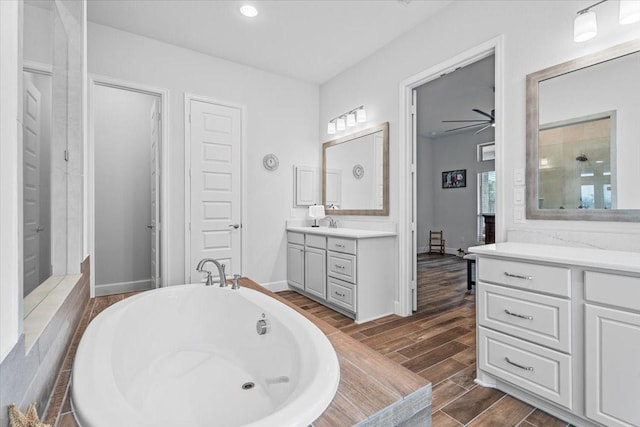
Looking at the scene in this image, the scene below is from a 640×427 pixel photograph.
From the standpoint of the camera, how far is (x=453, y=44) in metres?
2.64

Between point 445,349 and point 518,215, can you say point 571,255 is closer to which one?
point 518,215

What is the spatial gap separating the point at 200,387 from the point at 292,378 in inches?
30.0

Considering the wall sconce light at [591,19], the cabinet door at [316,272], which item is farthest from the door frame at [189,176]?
the wall sconce light at [591,19]

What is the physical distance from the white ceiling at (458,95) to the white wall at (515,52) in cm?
46

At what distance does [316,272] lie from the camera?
351 centimetres

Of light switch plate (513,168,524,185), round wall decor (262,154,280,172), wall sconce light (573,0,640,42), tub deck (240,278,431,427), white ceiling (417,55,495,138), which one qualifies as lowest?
tub deck (240,278,431,427)

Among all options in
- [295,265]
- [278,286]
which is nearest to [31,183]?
[295,265]

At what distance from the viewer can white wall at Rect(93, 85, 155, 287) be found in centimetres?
376

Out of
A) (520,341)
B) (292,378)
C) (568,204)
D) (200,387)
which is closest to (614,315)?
(520,341)

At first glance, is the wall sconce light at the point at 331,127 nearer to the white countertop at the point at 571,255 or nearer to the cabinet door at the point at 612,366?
the white countertop at the point at 571,255

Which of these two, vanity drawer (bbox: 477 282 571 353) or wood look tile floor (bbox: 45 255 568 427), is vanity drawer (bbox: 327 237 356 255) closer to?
wood look tile floor (bbox: 45 255 568 427)

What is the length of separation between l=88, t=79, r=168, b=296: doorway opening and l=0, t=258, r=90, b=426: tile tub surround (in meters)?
2.39

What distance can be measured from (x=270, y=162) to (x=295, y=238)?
102 centimetres

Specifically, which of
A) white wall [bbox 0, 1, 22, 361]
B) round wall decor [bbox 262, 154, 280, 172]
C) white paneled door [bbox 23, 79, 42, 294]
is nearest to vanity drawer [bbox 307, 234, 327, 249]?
round wall decor [bbox 262, 154, 280, 172]
